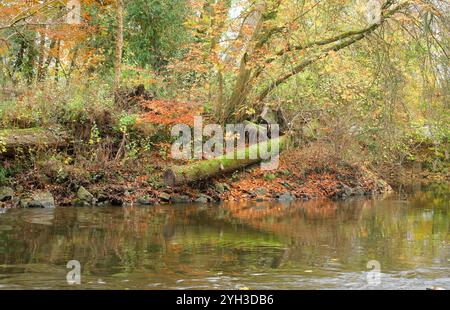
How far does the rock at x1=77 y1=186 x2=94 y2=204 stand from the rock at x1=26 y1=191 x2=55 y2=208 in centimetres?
69

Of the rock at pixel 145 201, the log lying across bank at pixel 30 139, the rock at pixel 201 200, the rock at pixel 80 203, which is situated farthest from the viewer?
the rock at pixel 201 200

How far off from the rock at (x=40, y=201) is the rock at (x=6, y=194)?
368mm

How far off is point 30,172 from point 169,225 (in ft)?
17.0

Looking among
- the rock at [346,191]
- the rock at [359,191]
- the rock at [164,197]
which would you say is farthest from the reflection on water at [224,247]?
the rock at [359,191]

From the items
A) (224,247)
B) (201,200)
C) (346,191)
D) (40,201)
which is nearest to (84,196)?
(40,201)

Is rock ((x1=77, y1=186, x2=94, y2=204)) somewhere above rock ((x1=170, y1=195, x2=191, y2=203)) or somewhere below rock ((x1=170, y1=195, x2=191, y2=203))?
above

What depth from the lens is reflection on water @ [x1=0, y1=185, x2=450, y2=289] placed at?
7485 mm

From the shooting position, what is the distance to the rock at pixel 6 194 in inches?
589

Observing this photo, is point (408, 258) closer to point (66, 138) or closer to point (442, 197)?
point (66, 138)

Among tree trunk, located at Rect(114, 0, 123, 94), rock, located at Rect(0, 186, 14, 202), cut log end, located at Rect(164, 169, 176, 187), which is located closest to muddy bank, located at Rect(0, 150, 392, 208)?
rock, located at Rect(0, 186, 14, 202)

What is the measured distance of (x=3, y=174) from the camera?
15.4 m

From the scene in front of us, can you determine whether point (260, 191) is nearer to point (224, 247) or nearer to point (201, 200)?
point (201, 200)

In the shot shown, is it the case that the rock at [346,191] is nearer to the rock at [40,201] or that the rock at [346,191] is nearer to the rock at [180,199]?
the rock at [180,199]

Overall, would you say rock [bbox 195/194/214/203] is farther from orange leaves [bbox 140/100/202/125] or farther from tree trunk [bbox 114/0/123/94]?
tree trunk [bbox 114/0/123/94]
